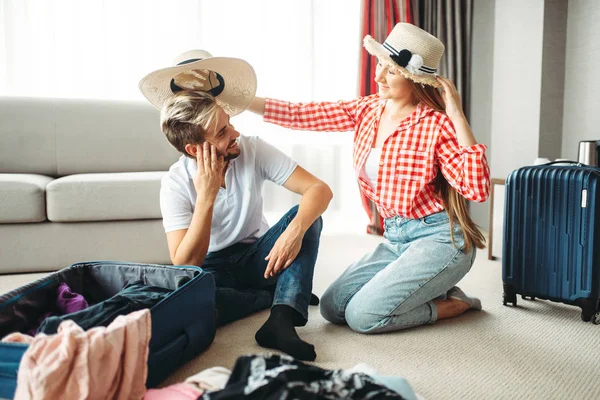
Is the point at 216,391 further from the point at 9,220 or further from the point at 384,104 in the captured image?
the point at 9,220

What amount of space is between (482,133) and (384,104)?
6.64 ft

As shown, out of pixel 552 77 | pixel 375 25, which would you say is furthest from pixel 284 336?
pixel 375 25

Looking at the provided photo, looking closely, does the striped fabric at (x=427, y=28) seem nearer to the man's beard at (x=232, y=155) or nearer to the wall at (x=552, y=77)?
the wall at (x=552, y=77)

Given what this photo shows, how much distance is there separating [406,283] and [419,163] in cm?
38

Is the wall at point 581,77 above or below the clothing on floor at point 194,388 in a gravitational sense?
above

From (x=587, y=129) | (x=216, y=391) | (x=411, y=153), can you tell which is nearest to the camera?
(x=216, y=391)

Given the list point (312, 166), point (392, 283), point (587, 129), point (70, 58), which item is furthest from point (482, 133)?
point (70, 58)

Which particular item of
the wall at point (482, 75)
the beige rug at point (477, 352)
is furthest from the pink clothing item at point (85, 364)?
the wall at point (482, 75)

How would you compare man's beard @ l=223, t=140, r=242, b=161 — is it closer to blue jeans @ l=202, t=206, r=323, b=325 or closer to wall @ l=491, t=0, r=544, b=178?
blue jeans @ l=202, t=206, r=323, b=325

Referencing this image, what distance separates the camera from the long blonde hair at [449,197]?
1.70 m

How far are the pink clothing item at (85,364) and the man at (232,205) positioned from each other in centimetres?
48

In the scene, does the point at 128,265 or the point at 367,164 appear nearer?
the point at 128,265

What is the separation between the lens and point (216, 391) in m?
1.01

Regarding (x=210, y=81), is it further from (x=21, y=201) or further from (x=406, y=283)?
(x=21, y=201)
